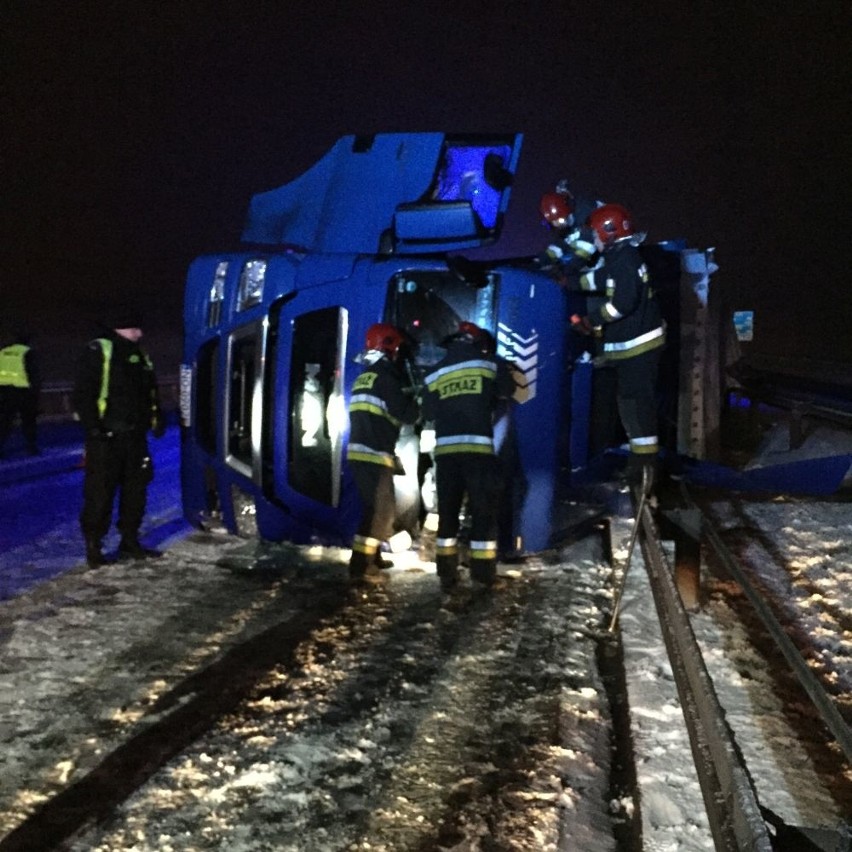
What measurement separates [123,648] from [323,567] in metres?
1.82

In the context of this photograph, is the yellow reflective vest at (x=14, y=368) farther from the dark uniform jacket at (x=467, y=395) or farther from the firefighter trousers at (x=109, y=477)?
the dark uniform jacket at (x=467, y=395)

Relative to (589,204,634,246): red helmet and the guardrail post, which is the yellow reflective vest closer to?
(589,204,634,246): red helmet

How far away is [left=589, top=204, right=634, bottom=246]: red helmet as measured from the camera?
493cm

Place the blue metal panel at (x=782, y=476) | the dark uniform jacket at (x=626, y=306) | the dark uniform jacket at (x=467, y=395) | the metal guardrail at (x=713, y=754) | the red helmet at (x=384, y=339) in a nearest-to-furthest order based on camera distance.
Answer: the metal guardrail at (x=713, y=754) → the dark uniform jacket at (x=626, y=306) → the dark uniform jacket at (x=467, y=395) → the red helmet at (x=384, y=339) → the blue metal panel at (x=782, y=476)

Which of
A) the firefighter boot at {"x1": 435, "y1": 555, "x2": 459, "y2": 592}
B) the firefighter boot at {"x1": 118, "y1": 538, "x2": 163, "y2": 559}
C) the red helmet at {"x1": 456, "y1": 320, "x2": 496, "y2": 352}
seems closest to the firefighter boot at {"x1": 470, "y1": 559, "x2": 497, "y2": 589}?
the firefighter boot at {"x1": 435, "y1": 555, "x2": 459, "y2": 592}

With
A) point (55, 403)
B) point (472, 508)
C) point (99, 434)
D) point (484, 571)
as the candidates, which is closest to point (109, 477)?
point (99, 434)

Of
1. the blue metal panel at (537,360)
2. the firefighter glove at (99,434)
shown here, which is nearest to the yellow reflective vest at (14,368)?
the firefighter glove at (99,434)

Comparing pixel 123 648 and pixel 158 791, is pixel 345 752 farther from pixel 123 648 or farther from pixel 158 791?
pixel 123 648

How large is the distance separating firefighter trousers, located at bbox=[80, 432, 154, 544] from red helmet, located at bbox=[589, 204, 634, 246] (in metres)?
3.53

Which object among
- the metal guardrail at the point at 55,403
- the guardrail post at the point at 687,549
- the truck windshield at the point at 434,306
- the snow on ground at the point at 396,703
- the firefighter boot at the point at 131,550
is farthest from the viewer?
the metal guardrail at the point at 55,403

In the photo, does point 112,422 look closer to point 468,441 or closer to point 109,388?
point 109,388

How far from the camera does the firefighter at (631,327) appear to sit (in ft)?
15.9

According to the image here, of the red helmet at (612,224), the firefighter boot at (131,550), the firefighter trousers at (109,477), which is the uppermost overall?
the red helmet at (612,224)

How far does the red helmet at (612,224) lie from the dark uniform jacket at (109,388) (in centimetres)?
339
